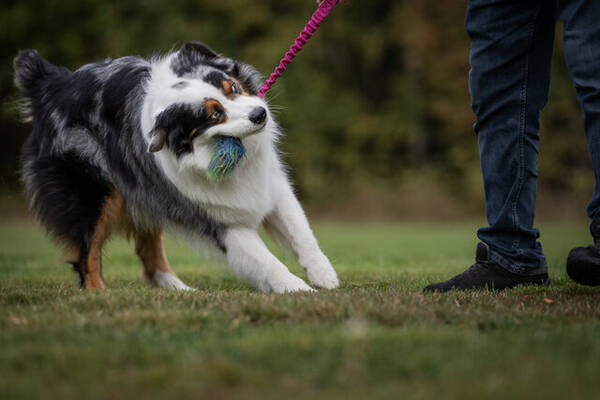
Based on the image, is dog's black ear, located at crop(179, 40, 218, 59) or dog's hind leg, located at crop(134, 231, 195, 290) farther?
dog's hind leg, located at crop(134, 231, 195, 290)

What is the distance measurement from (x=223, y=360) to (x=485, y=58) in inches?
90.4

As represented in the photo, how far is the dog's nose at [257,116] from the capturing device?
135 inches

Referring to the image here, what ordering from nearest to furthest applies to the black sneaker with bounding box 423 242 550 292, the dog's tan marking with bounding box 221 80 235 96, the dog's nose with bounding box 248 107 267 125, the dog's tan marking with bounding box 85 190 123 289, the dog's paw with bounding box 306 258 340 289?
1. the black sneaker with bounding box 423 242 550 292
2. the dog's nose with bounding box 248 107 267 125
3. the dog's tan marking with bounding box 221 80 235 96
4. the dog's paw with bounding box 306 258 340 289
5. the dog's tan marking with bounding box 85 190 123 289

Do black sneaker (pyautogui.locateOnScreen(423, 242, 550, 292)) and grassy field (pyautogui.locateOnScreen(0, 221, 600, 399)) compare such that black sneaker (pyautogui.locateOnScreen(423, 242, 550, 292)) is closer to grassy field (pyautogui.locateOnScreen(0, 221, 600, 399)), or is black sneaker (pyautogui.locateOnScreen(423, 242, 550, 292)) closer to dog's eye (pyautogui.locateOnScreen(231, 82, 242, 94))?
grassy field (pyautogui.locateOnScreen(0, 221, 600, 399))

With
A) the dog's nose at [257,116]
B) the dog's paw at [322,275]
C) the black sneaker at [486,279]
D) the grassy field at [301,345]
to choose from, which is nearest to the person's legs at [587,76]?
the grassy field at [301,345]

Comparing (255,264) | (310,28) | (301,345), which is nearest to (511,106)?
(310,28)

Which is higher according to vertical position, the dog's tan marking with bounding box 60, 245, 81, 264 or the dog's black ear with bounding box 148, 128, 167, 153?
the dog's black ear with bounding box 148, 128, 167, 153

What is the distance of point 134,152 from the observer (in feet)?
13.1

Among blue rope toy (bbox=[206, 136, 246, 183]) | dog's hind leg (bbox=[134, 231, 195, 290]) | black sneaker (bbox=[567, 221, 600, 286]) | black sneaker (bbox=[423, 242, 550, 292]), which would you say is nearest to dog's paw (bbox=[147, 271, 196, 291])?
dog's hind leg (bbox=[134, 231, 195, 290])

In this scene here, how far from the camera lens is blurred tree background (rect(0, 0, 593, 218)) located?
17.8m

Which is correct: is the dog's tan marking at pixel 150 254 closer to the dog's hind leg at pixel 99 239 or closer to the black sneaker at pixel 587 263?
the dog's hind leg at pixel 99 239

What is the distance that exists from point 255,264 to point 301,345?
68.8 inches

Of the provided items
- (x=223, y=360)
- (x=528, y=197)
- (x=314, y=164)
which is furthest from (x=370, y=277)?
(x=314, y=164)

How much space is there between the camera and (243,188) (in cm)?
373
